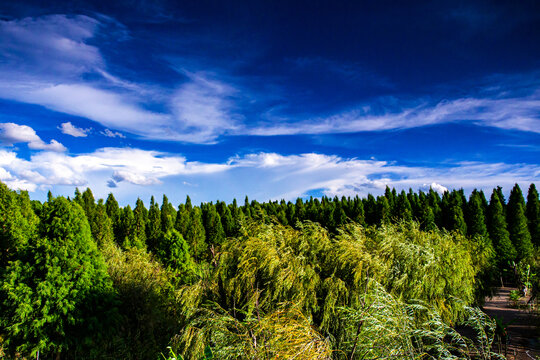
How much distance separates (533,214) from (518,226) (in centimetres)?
357

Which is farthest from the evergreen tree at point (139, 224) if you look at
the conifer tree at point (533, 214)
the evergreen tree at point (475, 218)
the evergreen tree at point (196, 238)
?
the conifer tree at point (533, 214)

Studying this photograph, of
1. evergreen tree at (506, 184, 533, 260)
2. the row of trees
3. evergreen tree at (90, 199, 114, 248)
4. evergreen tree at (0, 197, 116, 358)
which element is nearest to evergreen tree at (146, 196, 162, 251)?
the row of trees

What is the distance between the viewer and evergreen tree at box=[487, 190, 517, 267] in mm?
23844

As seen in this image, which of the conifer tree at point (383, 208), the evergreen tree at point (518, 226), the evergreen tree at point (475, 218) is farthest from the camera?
the conifer tree at point (383, 208)

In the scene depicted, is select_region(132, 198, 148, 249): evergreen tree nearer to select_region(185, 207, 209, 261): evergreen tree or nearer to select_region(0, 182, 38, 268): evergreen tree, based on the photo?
select_region(185, 207, 209, 261): evergreen tree

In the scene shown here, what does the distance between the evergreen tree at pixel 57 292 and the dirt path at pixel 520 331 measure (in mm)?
12622

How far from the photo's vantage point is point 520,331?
13469 millimetres

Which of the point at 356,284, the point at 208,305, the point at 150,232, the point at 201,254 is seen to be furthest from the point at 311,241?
the point at 150,232

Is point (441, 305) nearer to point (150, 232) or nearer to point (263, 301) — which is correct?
point (263, 301)

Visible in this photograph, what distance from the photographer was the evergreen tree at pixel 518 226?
79.3 ft

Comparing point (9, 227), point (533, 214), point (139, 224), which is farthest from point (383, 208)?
point (9, 227)

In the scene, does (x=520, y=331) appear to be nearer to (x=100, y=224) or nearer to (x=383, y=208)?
(x=383, y=208)

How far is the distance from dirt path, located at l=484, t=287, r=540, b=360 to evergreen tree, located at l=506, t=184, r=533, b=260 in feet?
25.3

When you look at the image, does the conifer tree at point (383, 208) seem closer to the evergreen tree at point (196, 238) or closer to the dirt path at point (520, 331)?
the dirt path at point (520, 331)
